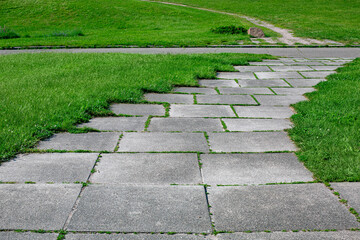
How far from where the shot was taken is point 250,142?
4352mm

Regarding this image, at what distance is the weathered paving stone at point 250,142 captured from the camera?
416 cm

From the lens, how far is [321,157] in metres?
3.80

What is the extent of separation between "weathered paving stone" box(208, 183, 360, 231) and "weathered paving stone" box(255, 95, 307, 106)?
3163 mm

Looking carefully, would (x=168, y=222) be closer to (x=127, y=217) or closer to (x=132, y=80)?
(x=127, y=217)

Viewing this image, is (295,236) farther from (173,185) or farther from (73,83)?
(73,83)

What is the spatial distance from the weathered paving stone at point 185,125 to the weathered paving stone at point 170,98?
3.80 ft

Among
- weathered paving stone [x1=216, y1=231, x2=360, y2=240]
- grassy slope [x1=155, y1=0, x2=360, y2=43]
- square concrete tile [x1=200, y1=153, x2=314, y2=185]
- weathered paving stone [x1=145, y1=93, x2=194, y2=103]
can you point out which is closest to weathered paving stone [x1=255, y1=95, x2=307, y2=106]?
weathered paving stone [x1=145, y1=93, x2=194, y2=103]

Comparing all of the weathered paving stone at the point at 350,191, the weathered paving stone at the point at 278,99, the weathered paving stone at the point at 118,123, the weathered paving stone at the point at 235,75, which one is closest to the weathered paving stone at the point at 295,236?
the weathered paving stone at the point at 350,191

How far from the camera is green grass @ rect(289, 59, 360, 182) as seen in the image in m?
3.55

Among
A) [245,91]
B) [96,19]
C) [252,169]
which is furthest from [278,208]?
[96,19]

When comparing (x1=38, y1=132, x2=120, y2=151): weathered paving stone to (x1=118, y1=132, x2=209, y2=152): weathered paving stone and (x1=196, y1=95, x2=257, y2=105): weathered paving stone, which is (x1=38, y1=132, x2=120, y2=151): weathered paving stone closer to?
(x1=118, y1=132, x2=209, y2=152): weathered paving stone

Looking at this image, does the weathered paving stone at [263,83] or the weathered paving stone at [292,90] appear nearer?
the weathered paving stone at [292,90]

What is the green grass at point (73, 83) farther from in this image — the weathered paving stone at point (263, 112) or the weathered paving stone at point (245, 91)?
the weathered paving stone at point (263, 112)

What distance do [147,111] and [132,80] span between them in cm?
192
